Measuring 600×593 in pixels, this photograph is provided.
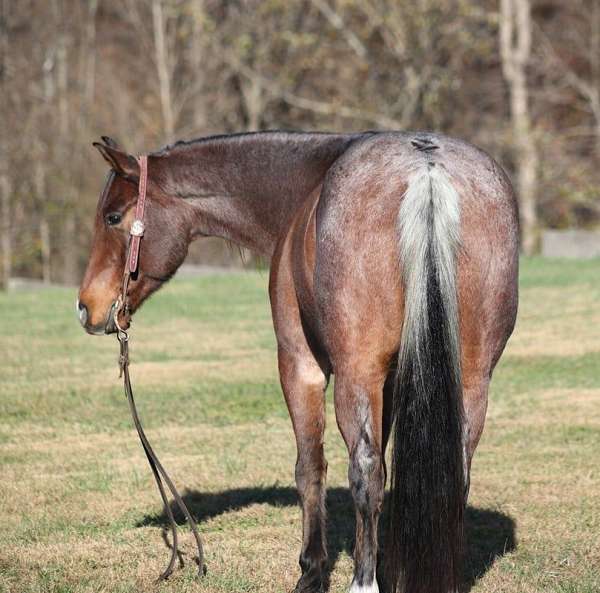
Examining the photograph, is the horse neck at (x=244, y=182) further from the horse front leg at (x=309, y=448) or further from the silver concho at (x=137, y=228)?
the horse front leg at (x=309, y=448)

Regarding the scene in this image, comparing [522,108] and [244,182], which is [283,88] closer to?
[522,108]

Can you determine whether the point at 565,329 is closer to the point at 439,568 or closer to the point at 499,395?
the point at 499,395

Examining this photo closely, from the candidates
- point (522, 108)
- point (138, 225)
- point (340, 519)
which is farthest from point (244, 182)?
point (522, 108)

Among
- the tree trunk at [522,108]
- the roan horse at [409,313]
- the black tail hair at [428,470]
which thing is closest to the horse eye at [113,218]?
the roan horse at [409,313]

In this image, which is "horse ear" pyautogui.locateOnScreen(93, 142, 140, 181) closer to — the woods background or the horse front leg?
the horse front leg

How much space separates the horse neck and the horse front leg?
600mm

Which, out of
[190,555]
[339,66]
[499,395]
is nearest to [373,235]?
[190,555]

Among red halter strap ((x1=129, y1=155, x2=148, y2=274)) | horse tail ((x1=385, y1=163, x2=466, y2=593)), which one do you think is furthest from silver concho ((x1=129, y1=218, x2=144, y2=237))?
horse tail ((x1=385, y1=163, x2=466, y2=593))

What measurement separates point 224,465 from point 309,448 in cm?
273

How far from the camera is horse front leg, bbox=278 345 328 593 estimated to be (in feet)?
15.6

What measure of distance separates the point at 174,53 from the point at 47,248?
20.9ft

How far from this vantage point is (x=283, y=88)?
27.5m

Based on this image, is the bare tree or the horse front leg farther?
the bare tree

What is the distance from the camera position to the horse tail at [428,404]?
13.4 ft
